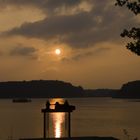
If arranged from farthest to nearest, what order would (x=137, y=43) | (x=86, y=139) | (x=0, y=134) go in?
(x=0, y=134)
(x=86, y=139)
(x=137, y=43)

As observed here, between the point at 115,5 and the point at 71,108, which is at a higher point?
the point at 115,5

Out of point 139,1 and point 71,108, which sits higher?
point 139,1

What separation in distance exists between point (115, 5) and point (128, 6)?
545mm

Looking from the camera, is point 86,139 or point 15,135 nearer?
point 86,139

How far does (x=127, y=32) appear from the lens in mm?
18312

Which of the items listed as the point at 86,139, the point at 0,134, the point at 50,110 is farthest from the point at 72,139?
the point at 0,134

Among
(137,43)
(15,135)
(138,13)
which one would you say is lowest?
(15,135)

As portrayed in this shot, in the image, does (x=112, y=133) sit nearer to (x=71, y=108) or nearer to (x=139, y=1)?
(x=71, y=108)

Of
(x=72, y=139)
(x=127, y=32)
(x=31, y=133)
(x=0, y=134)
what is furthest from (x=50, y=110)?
(x=31, y=133)

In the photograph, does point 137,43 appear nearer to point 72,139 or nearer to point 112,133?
point 72,139

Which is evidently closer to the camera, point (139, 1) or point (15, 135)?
point (139, 1)

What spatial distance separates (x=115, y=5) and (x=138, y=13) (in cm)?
94

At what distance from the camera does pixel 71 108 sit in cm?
2780

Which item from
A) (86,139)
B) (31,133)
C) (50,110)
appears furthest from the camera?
(31,133)
